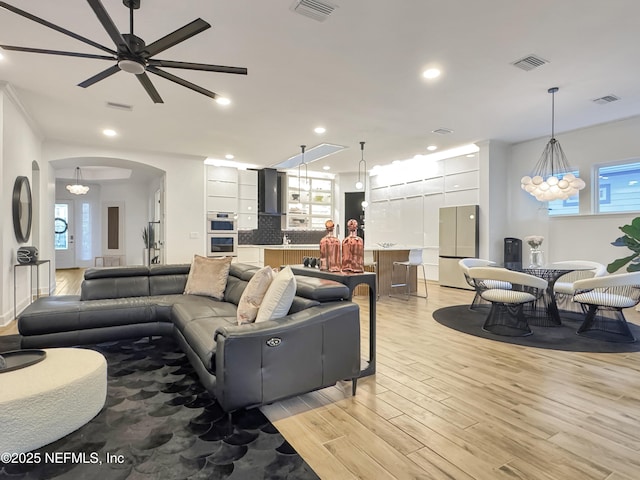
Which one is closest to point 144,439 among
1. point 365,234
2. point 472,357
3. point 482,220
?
point 472,357

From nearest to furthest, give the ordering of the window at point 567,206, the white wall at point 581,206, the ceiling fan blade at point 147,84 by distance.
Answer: the ceiling fan blade at point 147,84 < the white wall at point 581,206 < the window at point 567,206

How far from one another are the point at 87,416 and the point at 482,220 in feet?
22.5

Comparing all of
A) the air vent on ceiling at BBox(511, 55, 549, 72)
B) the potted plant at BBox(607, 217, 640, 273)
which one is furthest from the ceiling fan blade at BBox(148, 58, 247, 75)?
the potted plant at BBox(607, 217, 640, 273)

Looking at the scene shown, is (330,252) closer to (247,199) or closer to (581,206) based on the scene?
(581,206)

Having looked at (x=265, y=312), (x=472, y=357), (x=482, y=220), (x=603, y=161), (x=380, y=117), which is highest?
(x=380, y=117)

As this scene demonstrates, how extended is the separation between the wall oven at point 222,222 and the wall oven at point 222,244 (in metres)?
0.10

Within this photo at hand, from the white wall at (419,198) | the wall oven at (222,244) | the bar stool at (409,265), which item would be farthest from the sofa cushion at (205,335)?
the white wall at (419,198)

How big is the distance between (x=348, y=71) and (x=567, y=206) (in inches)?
196

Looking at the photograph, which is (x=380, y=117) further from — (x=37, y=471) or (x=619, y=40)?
(x=37, y=471)

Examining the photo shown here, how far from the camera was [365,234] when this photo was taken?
387 inches

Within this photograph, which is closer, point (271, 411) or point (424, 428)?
point (424, 428)

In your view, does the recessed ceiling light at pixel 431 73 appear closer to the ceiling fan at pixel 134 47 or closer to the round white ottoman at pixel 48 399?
the ceiling fan at pixel 134 47

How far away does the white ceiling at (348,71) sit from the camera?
2.87m

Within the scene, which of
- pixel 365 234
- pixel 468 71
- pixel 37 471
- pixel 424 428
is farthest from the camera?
pixel 365 234
